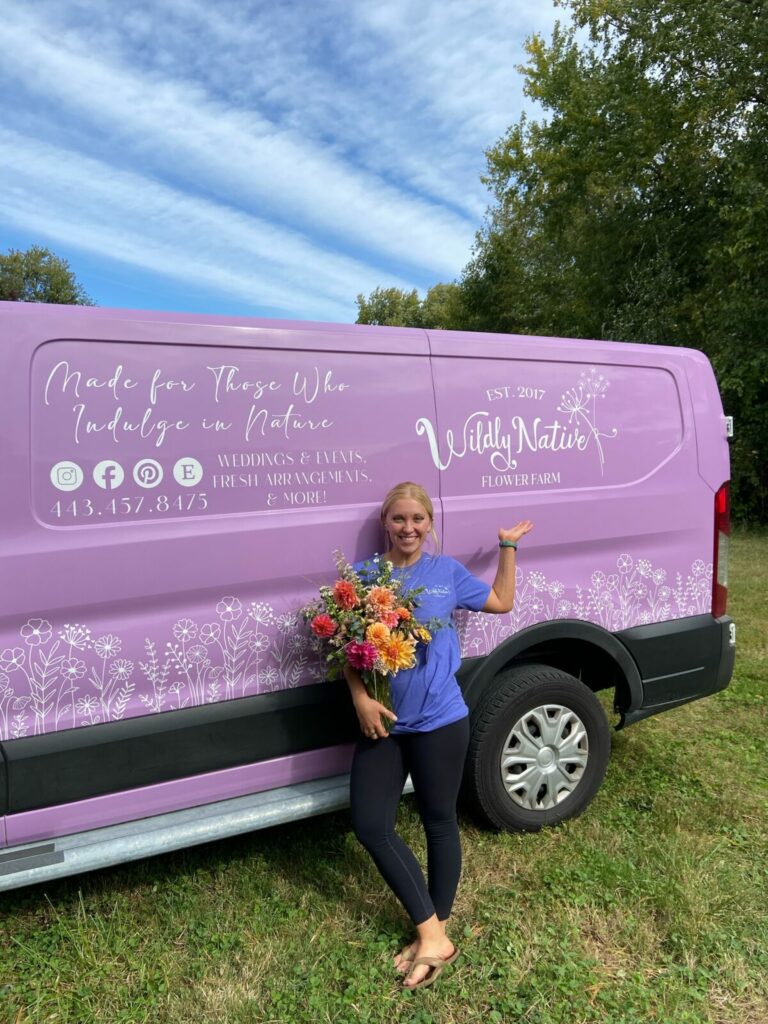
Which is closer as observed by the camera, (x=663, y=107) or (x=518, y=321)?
(x=663, y=107)

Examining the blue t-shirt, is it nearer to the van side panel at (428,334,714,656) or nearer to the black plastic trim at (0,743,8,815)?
the van side panel at (428,334,714,656)

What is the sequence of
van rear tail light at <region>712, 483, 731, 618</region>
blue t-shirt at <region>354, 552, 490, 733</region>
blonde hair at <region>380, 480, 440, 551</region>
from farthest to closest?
van rear tail light at <region>712, 483, 731, 618</region> < blonde hair at <region>380, 480, 440, 551</region> < blue t-shirt at <region>354, 552, 490, 733</region>

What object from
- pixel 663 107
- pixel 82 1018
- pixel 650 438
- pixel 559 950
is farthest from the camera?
pixel 663 107

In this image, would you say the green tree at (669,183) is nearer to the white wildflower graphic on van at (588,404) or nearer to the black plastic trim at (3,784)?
the white wildflower graphic on van at (588,404)

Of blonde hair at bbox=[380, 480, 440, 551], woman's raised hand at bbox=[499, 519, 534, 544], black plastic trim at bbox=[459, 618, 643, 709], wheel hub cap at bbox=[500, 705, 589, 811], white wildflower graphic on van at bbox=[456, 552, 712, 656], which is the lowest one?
wheel hub cap at bbox=[500, 705, 589, 811]

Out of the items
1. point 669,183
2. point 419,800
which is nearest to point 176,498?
point 419,800

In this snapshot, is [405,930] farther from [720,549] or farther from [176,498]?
[720,549]

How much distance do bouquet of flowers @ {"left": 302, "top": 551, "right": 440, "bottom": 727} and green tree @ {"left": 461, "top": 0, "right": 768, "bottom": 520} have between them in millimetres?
12495

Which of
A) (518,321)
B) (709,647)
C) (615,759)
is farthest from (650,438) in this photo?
(518,321)

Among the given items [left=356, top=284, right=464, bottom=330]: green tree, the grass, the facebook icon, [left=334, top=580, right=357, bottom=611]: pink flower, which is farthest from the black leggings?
[left=356, top=284, right=464, bottom=330]: green tree

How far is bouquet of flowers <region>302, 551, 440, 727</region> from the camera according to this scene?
7.51ft

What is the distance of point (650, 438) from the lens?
3287mm

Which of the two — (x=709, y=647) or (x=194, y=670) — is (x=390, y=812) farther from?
(x=709, y=647)

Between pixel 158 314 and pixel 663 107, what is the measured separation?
16.0m
